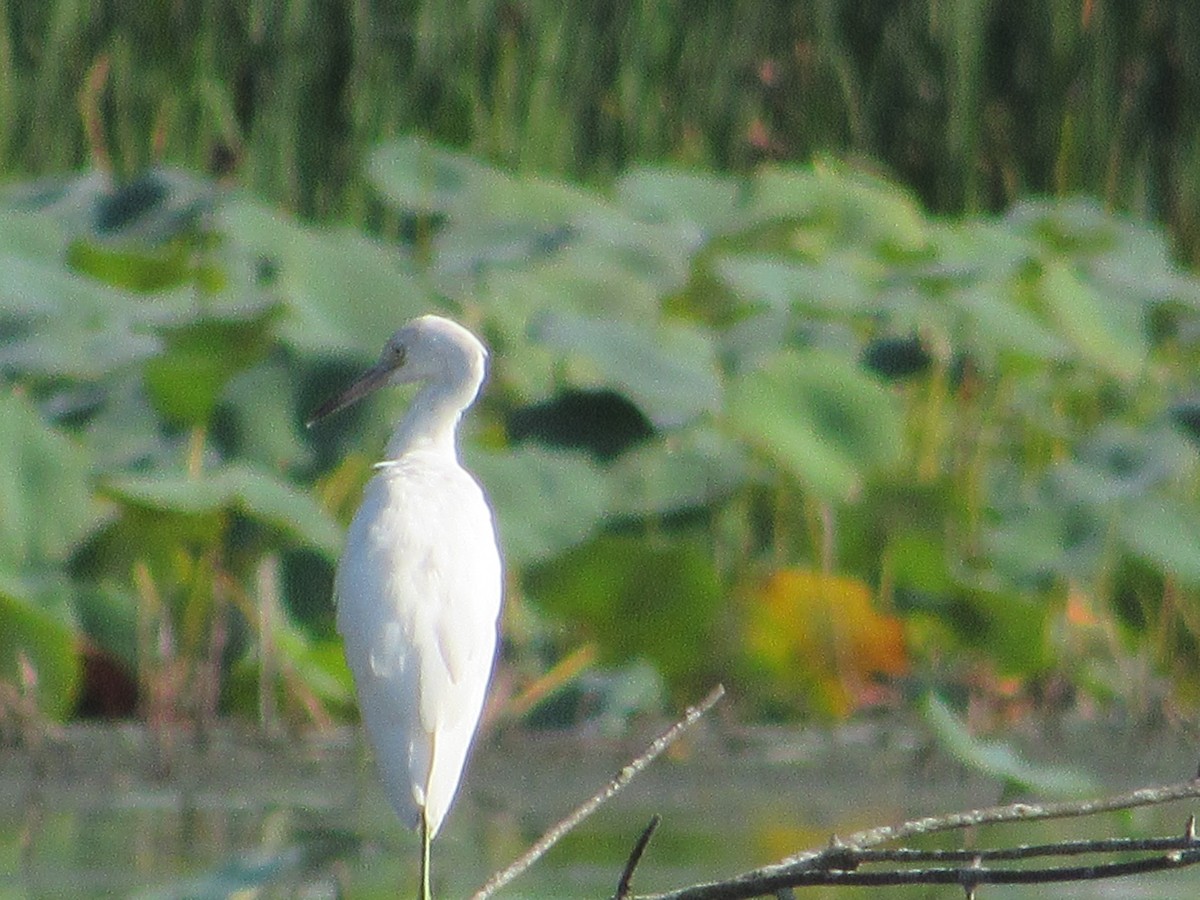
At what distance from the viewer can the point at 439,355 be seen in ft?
11.4

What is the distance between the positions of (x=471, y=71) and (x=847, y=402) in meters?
1.60

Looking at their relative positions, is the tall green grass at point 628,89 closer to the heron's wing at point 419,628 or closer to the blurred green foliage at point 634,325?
the blurred green foliage at point 634,325

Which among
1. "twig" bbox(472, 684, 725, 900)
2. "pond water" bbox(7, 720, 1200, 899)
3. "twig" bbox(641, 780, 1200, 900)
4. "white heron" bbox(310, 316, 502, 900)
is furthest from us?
"pond water" bbox(7, 720, 1200, 899)

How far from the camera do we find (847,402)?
4.59 meters

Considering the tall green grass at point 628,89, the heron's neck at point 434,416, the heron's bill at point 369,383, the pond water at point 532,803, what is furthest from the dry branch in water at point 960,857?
the tall green grass at point 628,89

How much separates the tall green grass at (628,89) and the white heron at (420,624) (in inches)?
99.8

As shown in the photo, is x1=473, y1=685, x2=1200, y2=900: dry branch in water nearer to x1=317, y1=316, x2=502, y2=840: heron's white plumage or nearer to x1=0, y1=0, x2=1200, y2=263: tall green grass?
x1=317, y1=316, x2=502, y2=840: heron's white plumage

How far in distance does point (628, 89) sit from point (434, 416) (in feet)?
8.63

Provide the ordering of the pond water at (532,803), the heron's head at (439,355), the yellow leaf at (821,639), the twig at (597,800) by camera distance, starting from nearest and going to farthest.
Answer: the twig at (597,800) < the heron's head at (439,355) < the pond water at (532,803) < the yellow leaf at (821,639)

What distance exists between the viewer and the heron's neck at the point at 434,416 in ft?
11.3

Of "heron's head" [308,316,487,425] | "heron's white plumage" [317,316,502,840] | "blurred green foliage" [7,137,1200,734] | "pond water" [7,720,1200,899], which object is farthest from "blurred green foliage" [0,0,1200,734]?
"heron's white plumage" [317,316,502,840]

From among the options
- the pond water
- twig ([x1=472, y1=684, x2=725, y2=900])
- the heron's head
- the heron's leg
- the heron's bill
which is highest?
twig ([x1=472, y1=684, x2=725, y2=900])

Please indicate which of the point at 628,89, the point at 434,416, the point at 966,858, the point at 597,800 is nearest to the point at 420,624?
the point at 434,416

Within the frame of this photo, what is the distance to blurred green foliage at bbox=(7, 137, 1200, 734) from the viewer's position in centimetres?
423
